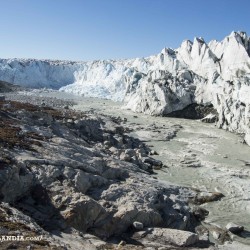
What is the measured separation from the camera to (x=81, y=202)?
2003 cm

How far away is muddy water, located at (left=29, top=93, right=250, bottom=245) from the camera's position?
26.0 meters

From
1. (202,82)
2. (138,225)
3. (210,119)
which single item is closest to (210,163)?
(138,225)

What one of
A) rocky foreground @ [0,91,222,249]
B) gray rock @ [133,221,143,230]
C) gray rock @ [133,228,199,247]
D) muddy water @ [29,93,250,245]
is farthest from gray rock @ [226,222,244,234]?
gray rock @ [133,221,143,230]

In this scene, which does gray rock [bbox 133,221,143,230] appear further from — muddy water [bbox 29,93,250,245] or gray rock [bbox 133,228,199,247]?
muddy water [bbox 29,93,250,245]

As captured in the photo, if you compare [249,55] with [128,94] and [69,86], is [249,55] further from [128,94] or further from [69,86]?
[69,86]

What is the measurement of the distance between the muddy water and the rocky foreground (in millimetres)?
2440

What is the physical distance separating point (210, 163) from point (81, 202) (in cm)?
2125

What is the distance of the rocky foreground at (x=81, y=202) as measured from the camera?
17641 mm

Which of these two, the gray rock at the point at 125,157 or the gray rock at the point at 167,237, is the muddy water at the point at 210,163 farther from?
the gray rock at the point at 167,237

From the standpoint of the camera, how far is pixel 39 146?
1096 inches

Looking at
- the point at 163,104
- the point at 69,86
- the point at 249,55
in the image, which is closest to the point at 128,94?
the point at 163,104

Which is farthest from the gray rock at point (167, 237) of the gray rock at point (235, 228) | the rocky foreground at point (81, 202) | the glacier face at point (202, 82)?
the glacier face at point (202, 82)

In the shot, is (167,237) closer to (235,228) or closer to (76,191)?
(235,228)

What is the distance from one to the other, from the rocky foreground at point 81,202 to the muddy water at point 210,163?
244cm
